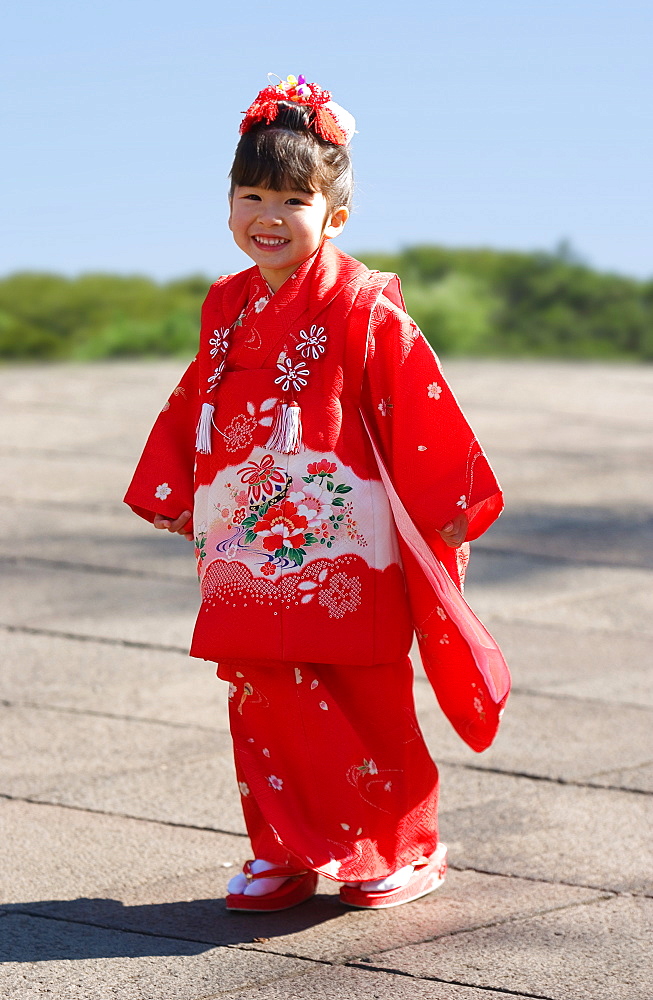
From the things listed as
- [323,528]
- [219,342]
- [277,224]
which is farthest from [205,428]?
[277,224]

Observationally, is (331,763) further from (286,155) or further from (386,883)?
(286,155)

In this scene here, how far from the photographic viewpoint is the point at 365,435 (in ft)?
8.64

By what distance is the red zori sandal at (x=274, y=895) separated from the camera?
2.67 metres

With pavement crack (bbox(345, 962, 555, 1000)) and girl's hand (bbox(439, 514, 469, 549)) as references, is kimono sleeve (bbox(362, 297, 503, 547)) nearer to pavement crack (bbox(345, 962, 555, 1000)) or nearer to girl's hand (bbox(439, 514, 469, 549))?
girl's hand (bbox(439, 514, 469, 549))

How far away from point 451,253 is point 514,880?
1214 cm

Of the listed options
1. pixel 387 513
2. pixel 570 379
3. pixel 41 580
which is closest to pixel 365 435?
pixel 387 513

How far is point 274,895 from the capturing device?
2.68 metres

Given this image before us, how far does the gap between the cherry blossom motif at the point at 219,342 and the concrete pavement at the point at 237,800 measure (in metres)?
1.09

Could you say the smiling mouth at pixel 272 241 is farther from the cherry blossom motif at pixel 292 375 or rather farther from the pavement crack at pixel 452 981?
the pavement crack at pixel 452 981

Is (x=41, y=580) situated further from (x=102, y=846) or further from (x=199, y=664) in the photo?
(x=102, y=846)

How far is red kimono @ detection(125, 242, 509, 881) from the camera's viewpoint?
2.59 meters

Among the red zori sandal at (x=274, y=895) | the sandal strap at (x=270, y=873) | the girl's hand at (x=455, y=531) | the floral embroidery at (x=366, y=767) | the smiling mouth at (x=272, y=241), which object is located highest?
the smiling mouth at (x=272, y=241)

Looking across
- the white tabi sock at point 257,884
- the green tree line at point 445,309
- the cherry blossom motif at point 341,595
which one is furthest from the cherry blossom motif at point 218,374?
the green tree line at point 445,309

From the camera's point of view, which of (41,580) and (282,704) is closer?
(282,704)
